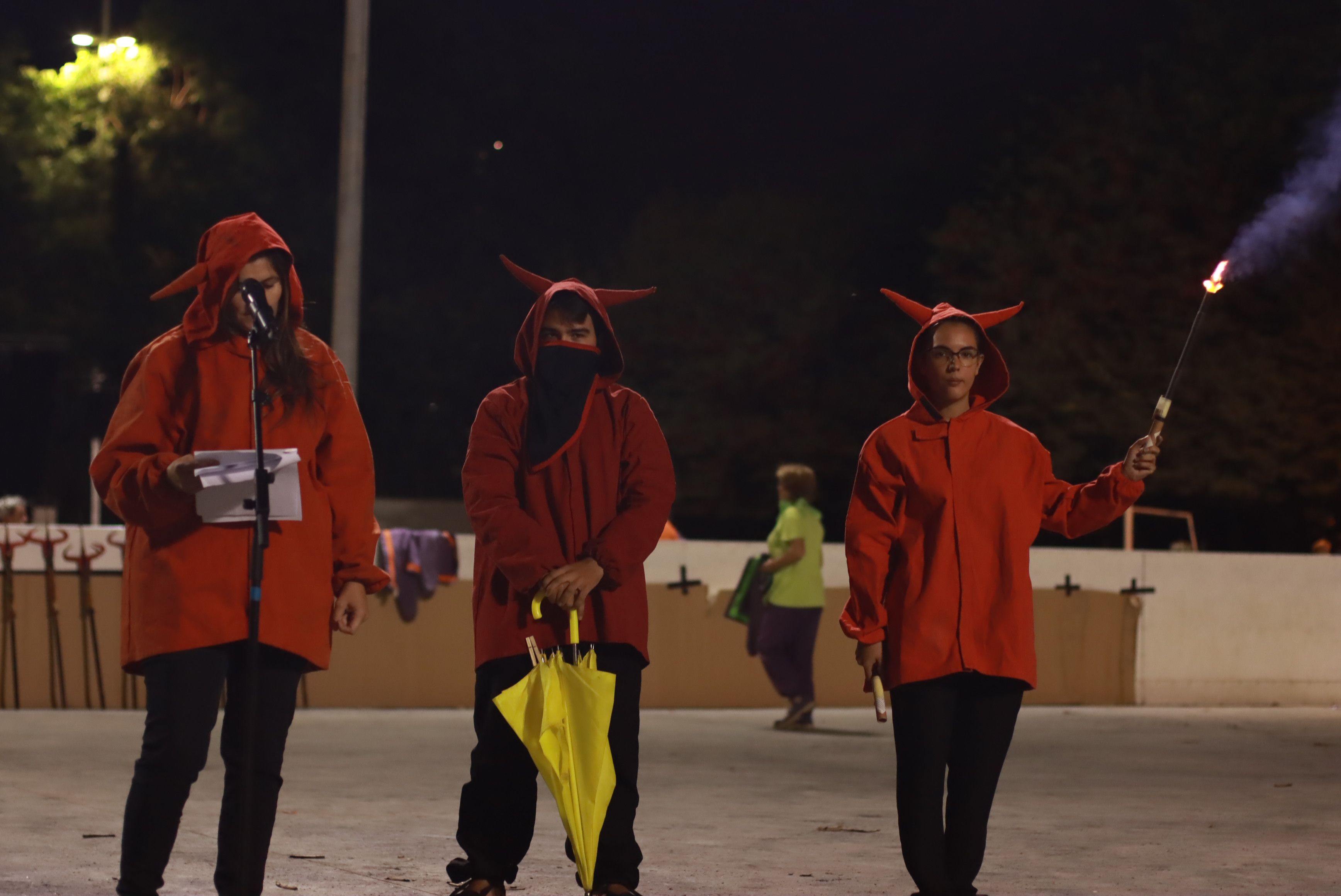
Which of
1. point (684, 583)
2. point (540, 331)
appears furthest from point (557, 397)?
point (684, 583)

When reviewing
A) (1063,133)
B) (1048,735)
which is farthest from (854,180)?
(1048,735)

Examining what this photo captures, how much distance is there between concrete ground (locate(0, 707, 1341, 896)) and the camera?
6.16m

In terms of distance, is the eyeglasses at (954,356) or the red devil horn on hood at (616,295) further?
the red devil horn on hood at (616,295)

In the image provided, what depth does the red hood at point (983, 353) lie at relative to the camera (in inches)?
211

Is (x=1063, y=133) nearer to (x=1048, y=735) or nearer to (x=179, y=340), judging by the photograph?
(x=1048, y=735)

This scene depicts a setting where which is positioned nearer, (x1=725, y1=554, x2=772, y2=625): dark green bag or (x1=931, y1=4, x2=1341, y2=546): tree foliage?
(x1=725, y1=554, x2=772, y2=625): dark green bag

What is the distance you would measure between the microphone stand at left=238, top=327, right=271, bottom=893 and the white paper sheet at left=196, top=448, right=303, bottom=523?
1.2 inches

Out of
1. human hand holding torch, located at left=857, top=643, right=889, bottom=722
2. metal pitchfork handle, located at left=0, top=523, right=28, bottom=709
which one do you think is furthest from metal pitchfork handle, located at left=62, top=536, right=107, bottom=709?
human hand holding torch, located at left=857, top=643, right=889, bottom=722

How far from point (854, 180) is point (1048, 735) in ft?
104

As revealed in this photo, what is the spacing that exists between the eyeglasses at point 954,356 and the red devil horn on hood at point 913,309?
15 centimetres

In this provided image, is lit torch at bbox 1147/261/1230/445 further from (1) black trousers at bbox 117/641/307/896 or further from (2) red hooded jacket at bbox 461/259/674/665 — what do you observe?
(1) black trousers at bbox 117/641/307/896

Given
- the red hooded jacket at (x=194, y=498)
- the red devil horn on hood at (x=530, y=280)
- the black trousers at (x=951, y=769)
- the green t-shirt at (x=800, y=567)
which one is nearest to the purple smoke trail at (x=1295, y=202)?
the black trousers at (x=951, y=769)

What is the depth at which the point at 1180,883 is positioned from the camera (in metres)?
6.20

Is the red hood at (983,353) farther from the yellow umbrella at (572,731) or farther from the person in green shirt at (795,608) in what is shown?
the person in green shirt at (795,608)
